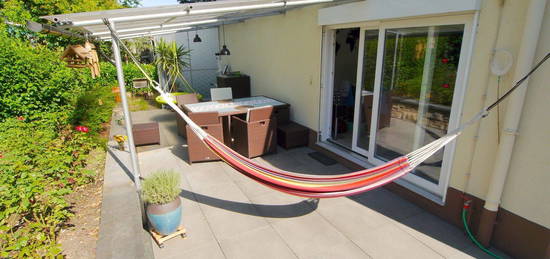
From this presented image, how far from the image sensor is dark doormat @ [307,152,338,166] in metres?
4.98

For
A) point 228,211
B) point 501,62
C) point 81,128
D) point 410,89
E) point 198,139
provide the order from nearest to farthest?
point 501,62, point 228,211, point 410,89, point 198,139, point 81,128

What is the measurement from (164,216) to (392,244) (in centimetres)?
232

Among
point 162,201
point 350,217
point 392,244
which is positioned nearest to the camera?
point 162,201

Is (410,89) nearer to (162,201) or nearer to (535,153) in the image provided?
(535,153)

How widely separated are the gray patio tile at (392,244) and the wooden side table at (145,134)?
451 cm

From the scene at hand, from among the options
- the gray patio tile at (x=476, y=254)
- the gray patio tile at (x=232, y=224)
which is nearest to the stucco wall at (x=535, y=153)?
the gray patio tile at (x=476, y=254)

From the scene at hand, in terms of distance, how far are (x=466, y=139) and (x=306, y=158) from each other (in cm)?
263

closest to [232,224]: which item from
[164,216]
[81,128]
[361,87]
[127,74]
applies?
[164,216]

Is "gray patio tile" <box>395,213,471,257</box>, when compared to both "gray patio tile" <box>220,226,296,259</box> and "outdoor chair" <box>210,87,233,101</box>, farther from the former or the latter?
"outdoor chair" <box>210,87,233,101</box>

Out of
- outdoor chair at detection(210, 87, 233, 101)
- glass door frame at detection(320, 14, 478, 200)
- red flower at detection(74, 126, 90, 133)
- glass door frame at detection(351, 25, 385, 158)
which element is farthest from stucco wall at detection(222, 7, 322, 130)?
red flower at detection(74, 126, 90, 133)

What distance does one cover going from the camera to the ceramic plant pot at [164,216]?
286 cm

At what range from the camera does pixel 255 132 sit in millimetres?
5066

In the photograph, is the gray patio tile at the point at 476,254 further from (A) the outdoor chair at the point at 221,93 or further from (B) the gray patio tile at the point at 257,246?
(A) the outdoor chair at the point at 221,93

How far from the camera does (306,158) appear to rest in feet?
17.1
